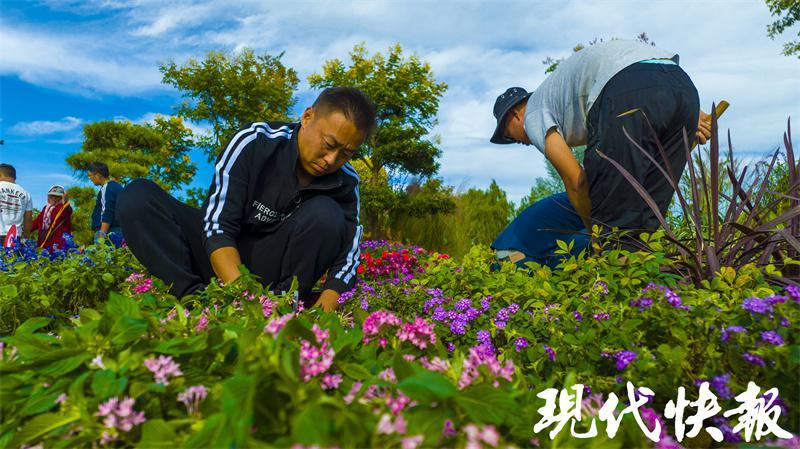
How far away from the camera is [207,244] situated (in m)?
2.69

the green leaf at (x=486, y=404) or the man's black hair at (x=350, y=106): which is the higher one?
the man's black hair at (x=350, y=106)

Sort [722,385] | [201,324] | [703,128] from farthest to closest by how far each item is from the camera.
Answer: [703,128]
[722,385]
[201,324]

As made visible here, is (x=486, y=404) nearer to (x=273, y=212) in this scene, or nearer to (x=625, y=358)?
(x=625, y=358)

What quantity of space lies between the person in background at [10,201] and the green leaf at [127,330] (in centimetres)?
823

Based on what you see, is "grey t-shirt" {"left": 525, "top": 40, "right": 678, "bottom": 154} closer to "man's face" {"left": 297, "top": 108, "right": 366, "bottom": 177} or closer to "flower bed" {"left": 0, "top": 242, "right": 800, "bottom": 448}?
"man's face" {"left": 297, "top": 108, "right": 366, "bottom": 177}

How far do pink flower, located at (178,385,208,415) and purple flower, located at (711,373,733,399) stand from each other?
1.25m

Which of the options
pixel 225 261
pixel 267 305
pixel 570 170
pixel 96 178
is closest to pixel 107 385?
pixel 267 305

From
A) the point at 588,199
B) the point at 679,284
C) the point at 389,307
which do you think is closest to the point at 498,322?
the point at 679,284

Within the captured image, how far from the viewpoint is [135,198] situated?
9.39ft

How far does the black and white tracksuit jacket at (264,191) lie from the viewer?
110 inches

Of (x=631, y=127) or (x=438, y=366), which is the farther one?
(x=631, y=127)

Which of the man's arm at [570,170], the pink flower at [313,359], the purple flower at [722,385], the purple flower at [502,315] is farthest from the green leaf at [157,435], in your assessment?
the man's arm at [570,170]

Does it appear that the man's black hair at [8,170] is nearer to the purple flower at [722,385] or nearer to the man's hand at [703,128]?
the man's hand at [703,128]

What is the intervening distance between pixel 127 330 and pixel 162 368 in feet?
0.43
